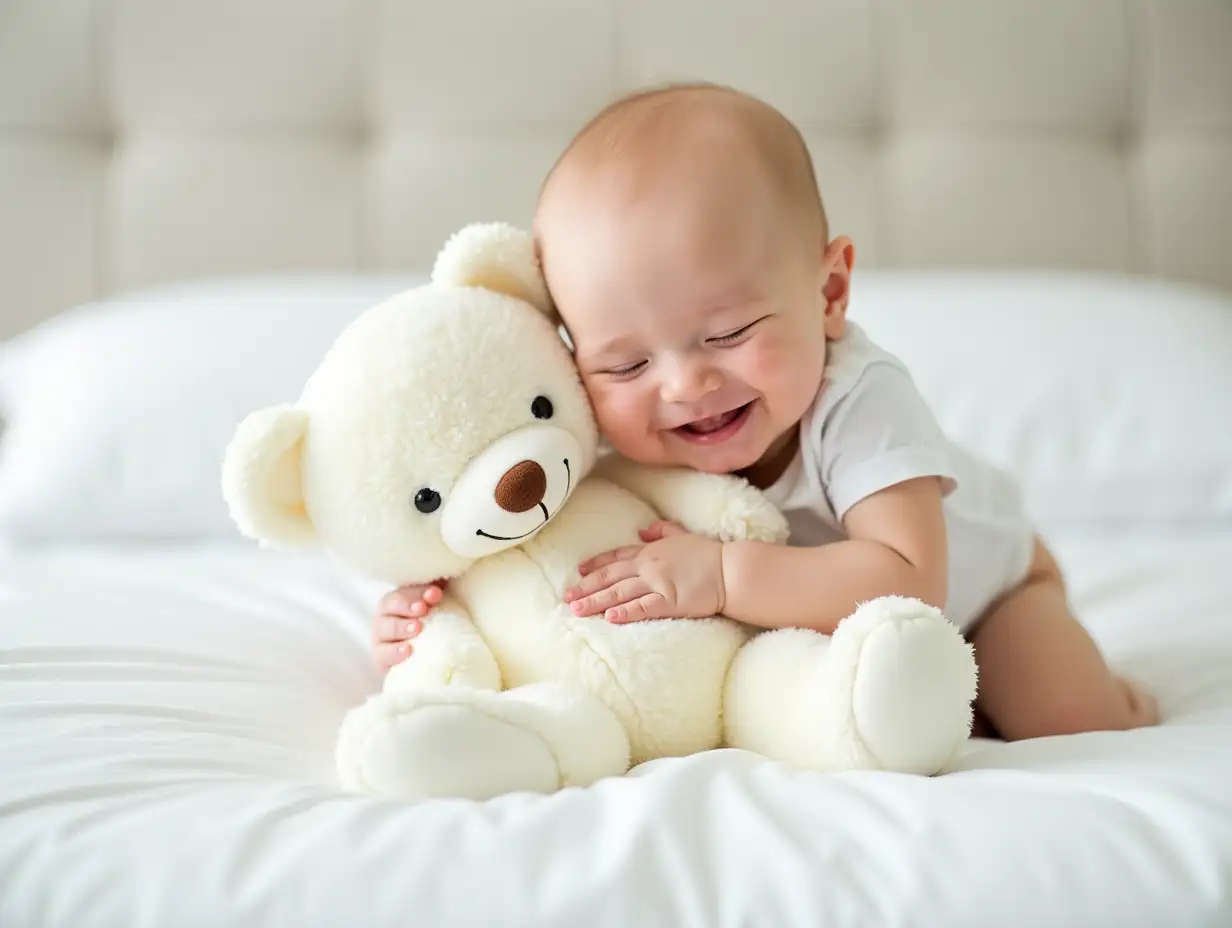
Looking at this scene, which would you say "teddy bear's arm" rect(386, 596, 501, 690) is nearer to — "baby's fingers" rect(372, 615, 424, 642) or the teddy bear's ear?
"baby's fingers" rect(372, 615, 424, 642)

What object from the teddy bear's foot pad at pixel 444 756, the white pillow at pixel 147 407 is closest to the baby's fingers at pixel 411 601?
the teddy bear's foot pad at pixel 444 756

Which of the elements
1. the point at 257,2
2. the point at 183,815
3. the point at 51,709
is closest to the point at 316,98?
the point at 257,2

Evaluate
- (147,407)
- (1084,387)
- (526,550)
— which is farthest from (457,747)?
(1084,387)

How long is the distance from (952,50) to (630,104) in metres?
1.14

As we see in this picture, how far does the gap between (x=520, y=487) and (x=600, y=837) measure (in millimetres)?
268

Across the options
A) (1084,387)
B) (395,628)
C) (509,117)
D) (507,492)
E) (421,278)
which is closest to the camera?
(507,492)

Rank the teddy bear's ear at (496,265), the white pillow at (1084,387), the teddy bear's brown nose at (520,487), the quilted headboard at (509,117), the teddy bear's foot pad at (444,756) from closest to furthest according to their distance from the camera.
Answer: the teddy bear's foot pad at (444,756) → the teddy bear's brown nose at (520,487) → the teddy bear's ear at (496,265) → the white pillow at (1084,387) → the quilted headboard at (509,117)

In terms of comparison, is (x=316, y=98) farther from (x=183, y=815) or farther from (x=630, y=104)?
(x=183, y=815)

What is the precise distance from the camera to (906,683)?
2.26 feet

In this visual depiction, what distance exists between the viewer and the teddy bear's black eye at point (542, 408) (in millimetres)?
849

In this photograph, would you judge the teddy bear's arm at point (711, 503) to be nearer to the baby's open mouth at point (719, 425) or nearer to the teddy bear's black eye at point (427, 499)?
the baby's open mouth at point (719, 425)

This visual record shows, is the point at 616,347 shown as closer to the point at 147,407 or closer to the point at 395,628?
the point at 395,628

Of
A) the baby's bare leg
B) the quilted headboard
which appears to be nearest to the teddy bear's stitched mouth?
the baby's bare leg

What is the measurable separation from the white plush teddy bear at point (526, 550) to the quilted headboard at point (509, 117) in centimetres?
104
